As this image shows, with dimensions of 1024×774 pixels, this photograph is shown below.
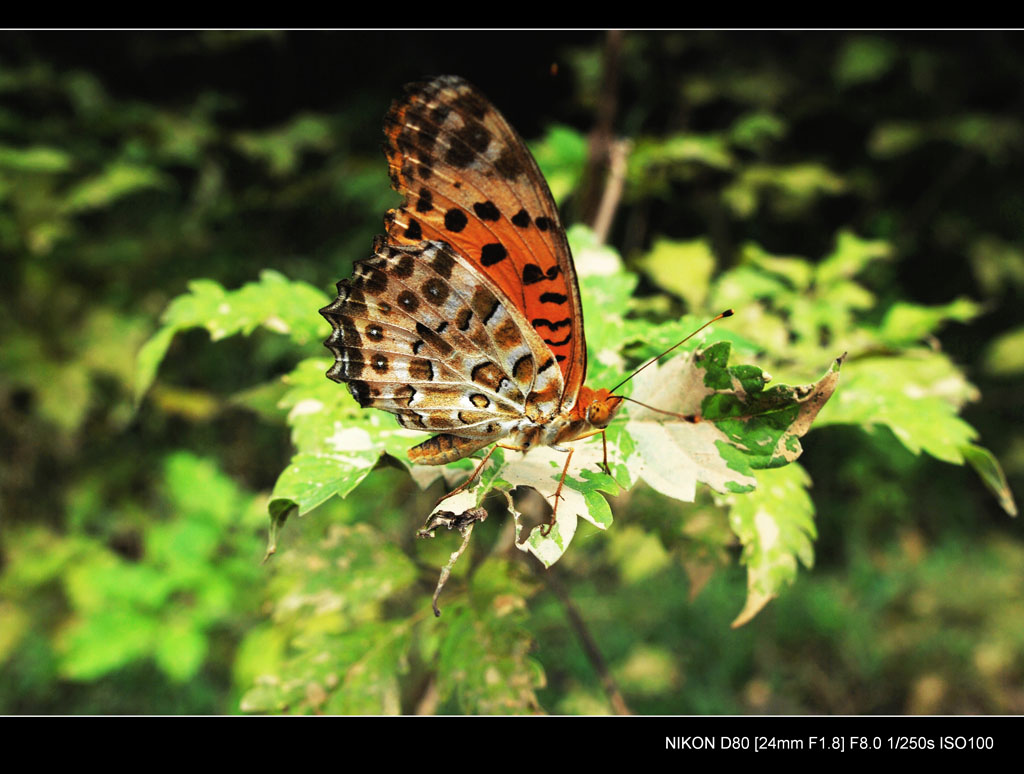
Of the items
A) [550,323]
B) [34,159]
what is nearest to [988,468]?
[550,323]

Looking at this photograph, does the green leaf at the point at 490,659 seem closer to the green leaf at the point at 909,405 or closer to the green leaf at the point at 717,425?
the green leaf at the point at 717,425

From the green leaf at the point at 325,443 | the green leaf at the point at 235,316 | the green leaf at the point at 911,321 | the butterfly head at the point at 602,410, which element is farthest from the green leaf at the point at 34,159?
the green leaf at the point at 911,321

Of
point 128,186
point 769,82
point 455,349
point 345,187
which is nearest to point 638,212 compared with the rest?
point 769,82

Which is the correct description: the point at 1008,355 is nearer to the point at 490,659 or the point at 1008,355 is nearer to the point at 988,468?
the point at 988,468

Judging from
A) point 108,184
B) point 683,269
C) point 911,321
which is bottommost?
point 108,184

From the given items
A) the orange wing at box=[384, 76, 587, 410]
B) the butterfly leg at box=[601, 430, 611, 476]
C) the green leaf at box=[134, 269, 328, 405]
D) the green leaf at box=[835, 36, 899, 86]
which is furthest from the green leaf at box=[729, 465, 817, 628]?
the green leaf at box=[835, 36, 899, 86]

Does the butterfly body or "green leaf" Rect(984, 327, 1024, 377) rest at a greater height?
the butterfly body

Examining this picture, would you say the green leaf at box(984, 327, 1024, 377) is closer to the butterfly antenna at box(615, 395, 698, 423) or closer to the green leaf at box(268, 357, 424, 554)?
the butterfly antenna at box(615, 395, 698, 423)
